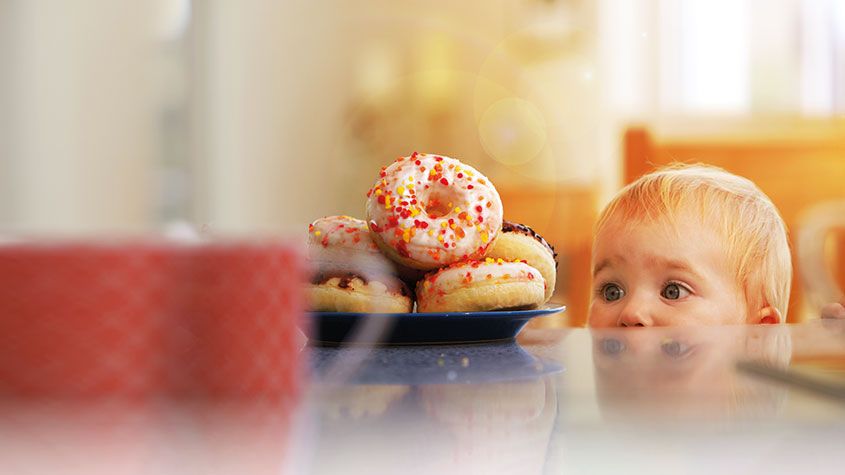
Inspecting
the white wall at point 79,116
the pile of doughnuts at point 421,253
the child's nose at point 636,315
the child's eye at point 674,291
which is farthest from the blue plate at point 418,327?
the child's eye at point 674,291

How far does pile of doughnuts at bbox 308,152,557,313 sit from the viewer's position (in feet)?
2.72

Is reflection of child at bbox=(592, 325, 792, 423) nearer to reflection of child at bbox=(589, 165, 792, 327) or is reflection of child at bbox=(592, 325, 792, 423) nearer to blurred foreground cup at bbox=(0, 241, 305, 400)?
blurred foreground cup at bbox=(0, 241, 305, 400)

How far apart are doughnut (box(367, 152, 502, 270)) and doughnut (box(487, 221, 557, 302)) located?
0.05 m

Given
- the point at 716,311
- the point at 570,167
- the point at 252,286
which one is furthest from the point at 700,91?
the point at 252,286

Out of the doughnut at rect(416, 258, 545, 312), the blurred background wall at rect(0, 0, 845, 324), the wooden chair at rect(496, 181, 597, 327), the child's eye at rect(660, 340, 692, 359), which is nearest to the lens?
the child's eye at rect(660, 340, 692, 359)

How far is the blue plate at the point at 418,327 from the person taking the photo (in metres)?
0.78

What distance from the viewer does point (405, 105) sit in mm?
5152

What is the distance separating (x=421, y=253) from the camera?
2.73 feet

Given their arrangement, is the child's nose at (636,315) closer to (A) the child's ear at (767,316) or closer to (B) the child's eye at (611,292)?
(B) the child's eye at (611,292)

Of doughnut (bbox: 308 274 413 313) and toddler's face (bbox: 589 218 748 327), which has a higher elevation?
doughnut (bbox: 308 274 413 313)

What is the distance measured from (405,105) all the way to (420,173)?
431cm

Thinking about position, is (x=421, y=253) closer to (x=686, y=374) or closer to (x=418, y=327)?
(x=418, y=327)

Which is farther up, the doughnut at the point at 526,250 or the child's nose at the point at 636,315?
the doughnut at the point at 526,250

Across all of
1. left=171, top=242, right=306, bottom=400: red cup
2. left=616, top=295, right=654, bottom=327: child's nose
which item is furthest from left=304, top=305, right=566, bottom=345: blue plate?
left=616, top=295, right=654, bottom=327: child's nose
